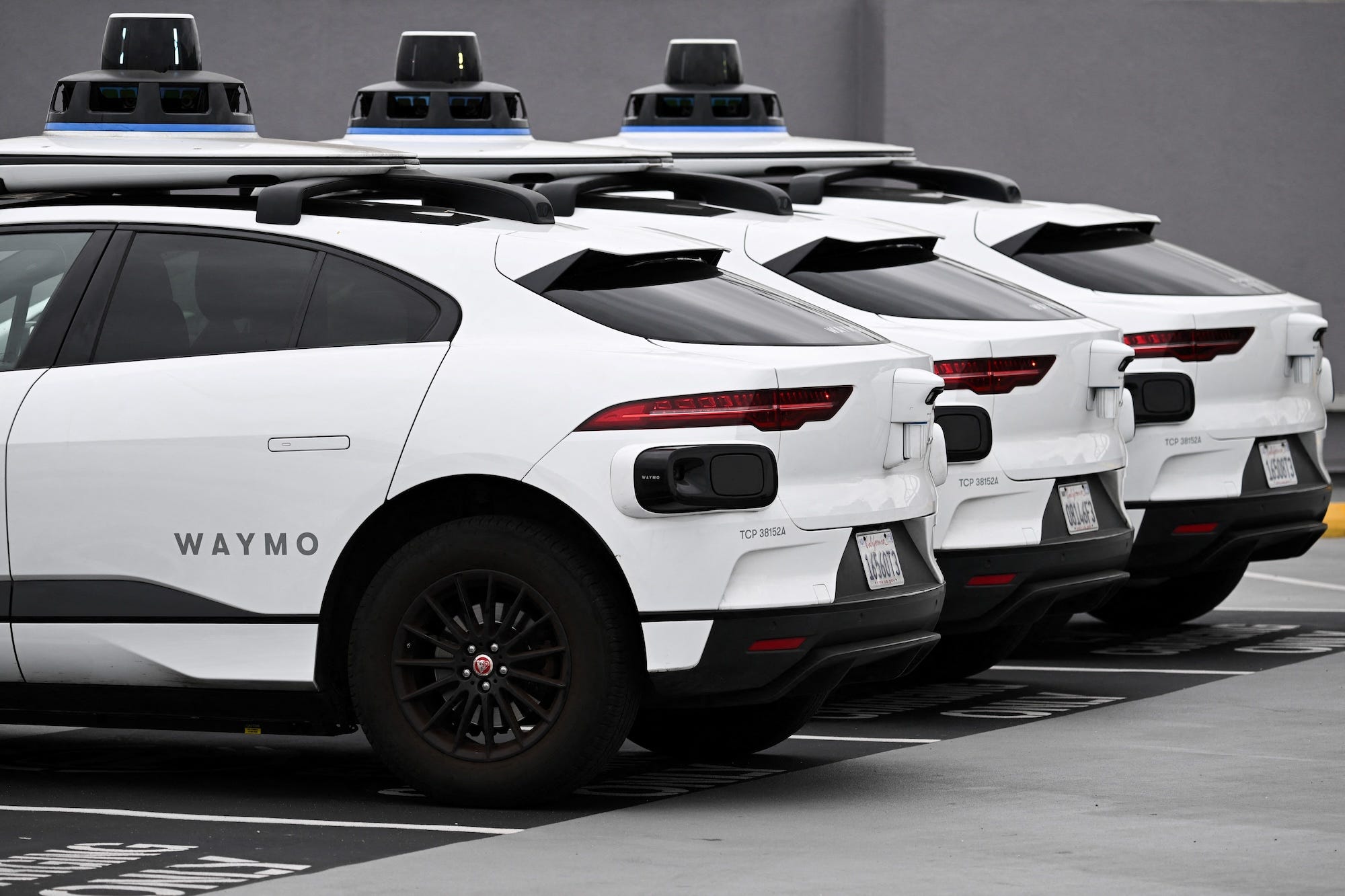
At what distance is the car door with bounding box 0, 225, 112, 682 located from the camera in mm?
7023

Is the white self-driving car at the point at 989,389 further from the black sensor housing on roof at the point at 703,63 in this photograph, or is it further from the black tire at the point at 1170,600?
the black sensor housing on roof at the point at 703,63

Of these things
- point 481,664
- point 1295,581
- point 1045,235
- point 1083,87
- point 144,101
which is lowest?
point 1295,581

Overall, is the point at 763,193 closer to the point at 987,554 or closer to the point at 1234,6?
the point at 987,554

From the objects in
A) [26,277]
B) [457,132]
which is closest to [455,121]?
[457,132]

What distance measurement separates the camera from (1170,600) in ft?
36.9

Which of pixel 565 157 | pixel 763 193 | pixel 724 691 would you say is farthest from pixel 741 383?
pixel 565 157

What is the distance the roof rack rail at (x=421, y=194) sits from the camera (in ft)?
23.3

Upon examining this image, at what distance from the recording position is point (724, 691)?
6.59m

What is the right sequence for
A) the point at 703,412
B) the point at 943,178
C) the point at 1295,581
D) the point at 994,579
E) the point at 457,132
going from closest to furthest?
the point at 703,412
the point at 994,579
the point at 943,178
the point at 457,132
the point at 1295,581

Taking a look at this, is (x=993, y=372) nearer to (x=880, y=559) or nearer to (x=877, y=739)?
(x=877, y=739)

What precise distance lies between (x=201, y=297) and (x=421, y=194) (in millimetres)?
932

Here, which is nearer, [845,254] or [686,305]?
[686,305]

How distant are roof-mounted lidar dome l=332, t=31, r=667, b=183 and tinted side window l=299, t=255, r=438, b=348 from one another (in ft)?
10.6

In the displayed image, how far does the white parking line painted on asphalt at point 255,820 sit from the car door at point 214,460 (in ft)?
1.19
